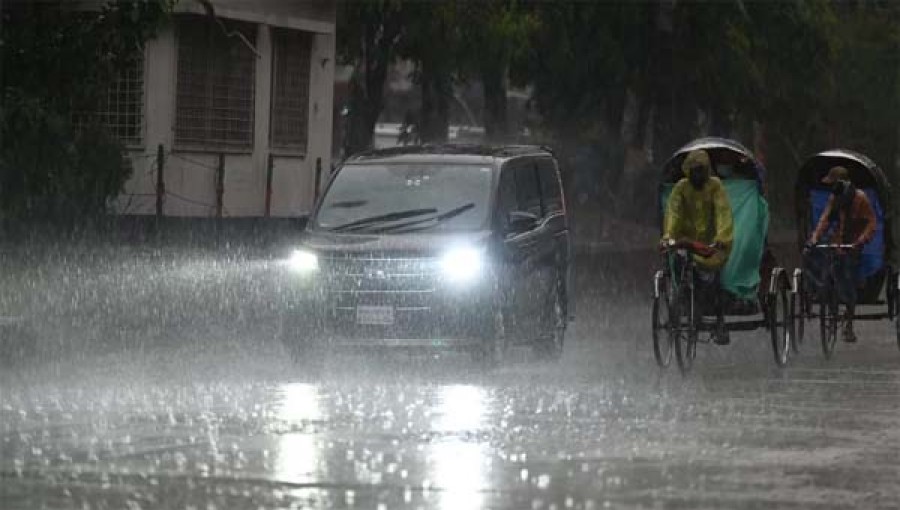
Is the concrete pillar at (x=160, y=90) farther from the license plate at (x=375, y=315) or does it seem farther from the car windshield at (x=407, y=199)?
the license plate at (x=375, y=315)

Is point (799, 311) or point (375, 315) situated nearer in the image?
point (375, 315)

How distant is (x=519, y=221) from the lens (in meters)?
20.0

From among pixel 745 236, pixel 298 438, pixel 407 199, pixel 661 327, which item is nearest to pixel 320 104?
pixel 745 236

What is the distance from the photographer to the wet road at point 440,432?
11.6 m

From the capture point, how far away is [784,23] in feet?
167

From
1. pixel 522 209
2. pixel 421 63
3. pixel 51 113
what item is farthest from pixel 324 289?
pixel 421 63

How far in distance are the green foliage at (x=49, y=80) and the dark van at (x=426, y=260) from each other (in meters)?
7.86

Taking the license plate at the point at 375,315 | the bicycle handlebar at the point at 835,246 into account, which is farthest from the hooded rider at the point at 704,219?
the license plate at the point at 375,315

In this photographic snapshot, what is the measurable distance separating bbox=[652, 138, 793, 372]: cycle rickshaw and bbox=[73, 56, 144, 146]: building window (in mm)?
15563

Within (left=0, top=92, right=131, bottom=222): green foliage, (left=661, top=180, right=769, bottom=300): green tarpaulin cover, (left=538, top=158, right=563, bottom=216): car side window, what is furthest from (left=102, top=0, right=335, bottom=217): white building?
(left=661, top=180, right=769, bottom=300): green tarpaulin cover

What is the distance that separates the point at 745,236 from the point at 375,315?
11.9 ft

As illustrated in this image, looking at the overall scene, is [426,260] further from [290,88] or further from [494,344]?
[290,88]

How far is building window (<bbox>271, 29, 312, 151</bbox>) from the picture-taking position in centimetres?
3894

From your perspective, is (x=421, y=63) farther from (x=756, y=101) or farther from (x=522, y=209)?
(x=522, y=209)
